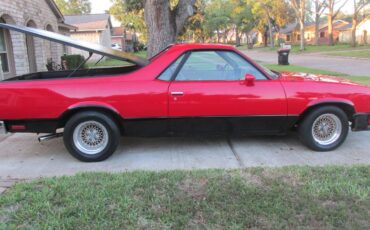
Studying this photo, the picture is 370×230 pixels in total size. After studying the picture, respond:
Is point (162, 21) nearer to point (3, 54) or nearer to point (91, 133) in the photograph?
point (91, 133)

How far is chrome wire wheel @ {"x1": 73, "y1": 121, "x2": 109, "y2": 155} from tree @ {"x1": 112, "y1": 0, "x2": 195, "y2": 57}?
535cm

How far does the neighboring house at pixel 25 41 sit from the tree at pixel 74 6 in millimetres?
74094

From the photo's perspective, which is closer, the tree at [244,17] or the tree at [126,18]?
the tree at [126,18]

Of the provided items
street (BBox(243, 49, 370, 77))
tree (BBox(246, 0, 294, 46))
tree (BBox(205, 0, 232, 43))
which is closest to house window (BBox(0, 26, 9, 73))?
street (BBox(243, 49, 370, 77))

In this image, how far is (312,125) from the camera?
4.99 m

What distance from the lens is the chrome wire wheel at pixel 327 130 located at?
506 centimetres

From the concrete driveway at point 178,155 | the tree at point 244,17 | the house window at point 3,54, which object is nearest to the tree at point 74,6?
the tree at point 244,17

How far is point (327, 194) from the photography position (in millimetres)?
3543

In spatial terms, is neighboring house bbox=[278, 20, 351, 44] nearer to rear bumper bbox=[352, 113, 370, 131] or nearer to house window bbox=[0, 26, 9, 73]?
house window bbox=[0, 26, 9, 73]

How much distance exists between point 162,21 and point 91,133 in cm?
555

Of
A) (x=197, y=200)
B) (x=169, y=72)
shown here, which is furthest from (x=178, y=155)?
(x=197, y=200)

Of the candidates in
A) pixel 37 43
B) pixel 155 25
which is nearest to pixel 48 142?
pixel 155 25

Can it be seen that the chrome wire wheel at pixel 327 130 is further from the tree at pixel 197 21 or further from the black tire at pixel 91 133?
the tree at pixel 197 21

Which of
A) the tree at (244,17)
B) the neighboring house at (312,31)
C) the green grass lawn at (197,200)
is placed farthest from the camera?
Result: the neighboring house at (312,31)
